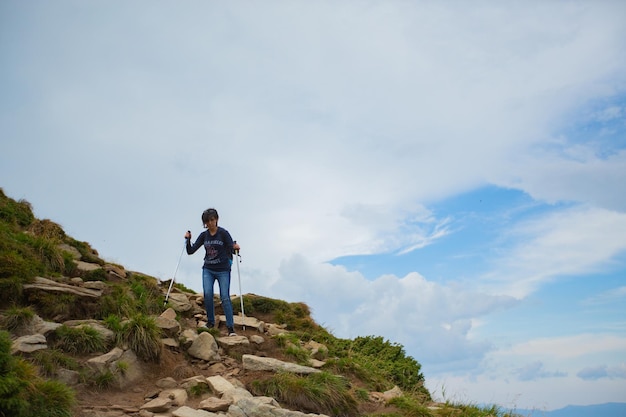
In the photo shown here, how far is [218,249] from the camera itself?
14477 mm

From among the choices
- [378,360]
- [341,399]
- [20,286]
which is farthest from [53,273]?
[378,360]

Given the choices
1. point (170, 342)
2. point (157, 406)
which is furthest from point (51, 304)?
point (157, 406)

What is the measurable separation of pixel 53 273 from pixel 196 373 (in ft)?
17.3

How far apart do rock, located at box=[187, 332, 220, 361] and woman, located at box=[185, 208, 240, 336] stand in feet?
3.59

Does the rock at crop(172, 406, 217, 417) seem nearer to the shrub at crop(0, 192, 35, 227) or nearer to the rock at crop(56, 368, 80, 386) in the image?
the rock at crop(56, 368, 80, 386)

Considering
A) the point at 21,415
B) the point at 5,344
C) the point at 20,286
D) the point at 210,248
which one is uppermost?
the point at 210,248

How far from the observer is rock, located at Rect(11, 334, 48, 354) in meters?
10.1

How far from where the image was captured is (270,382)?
37.6 ft

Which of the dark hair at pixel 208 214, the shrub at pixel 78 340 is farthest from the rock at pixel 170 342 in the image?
the dark hair at pixel 208 214

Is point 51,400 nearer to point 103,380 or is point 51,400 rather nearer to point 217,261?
point 103,380

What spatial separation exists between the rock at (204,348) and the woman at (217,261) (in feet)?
3.59

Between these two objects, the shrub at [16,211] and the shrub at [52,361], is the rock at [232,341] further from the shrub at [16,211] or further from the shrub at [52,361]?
the shrub at [16,211]

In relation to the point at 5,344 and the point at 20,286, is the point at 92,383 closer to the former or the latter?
the point at 5,344

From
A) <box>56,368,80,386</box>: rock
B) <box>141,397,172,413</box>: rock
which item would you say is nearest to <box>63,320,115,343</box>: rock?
<box>56,368,80,386</box>: rock
